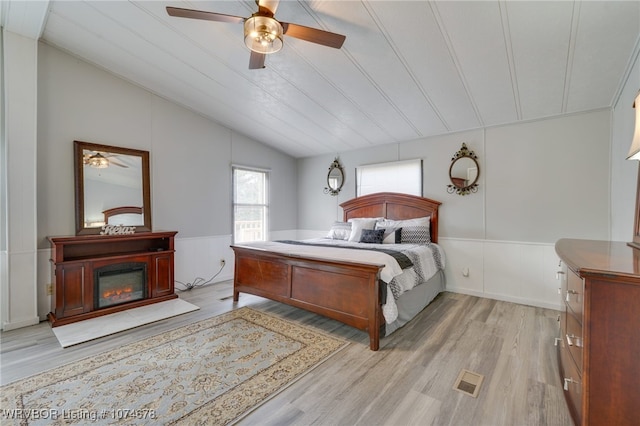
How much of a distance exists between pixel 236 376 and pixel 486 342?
7.47 feet

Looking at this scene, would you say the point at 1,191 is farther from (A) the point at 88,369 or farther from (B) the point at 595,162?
(B) the point at 595,162

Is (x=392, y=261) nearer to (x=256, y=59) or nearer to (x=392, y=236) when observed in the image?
Result: (x=392, y=236)

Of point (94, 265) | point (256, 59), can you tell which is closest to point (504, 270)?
point (256, 59)

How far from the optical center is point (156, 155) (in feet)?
13.6

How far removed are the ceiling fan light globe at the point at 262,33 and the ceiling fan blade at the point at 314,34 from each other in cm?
9

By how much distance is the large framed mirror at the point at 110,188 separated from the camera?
3459 millimetres

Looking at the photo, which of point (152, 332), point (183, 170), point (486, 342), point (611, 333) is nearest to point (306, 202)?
point (183, 170)

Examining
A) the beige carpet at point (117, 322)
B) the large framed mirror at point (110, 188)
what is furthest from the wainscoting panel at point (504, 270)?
the large framed mirror at point (110, 188)

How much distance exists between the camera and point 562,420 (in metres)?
1.67

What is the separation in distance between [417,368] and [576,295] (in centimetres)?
123

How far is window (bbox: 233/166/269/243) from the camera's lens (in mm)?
5266

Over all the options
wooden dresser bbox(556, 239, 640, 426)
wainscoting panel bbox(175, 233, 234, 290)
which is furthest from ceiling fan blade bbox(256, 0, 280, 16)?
wainscoting panel bbox(175, 233, 234, 290)

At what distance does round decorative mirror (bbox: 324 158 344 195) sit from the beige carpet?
10.6ft

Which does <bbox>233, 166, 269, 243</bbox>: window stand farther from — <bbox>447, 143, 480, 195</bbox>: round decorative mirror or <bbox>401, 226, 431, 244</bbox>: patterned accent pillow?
<bbox>447, 143, 480, 195</bbox>: round decorative mirror
